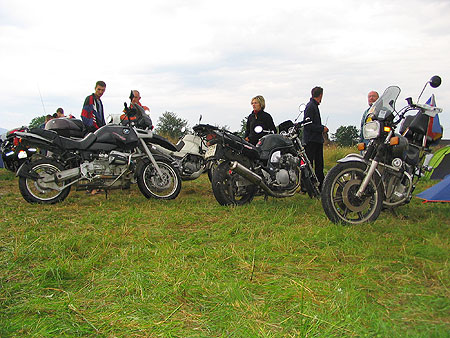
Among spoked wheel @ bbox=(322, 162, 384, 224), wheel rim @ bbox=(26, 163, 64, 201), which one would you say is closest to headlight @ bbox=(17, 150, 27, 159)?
wheel rim @ bbox=(26, 163, 64, 201)

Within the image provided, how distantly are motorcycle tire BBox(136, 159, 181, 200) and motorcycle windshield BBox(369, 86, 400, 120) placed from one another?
3.05 meters

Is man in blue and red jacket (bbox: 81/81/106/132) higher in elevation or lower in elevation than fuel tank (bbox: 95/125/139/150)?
higher

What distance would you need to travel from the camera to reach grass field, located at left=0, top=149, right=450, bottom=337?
202 centimetres

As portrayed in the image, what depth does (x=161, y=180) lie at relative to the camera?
6055 mm

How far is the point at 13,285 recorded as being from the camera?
252 cm

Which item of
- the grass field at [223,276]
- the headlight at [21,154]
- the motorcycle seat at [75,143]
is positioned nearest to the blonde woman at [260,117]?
the grass field at [223,276]

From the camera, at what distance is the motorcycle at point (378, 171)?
4.08 meters

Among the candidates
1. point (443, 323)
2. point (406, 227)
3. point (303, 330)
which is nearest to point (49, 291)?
point (303, 330)

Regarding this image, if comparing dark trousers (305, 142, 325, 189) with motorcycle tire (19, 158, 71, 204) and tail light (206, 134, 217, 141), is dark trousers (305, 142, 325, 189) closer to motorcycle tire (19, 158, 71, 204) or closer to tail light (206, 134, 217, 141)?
tail light (206, 134, 217, 141)

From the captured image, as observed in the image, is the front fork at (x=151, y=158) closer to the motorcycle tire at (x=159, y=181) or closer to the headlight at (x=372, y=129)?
the motorcycle tire at (x=159, y=181)

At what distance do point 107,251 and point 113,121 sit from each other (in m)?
4.02

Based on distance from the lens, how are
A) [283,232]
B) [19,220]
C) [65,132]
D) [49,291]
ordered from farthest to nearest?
[65,132]
[19,220]
[283,232]
[49,291]

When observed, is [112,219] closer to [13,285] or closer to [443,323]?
[13,285]

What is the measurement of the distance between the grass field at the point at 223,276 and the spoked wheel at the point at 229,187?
554mm
